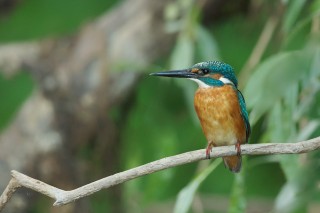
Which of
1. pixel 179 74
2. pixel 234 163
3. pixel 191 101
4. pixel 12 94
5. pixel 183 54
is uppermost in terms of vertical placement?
pixel 179 74

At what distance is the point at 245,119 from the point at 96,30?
6.27ft

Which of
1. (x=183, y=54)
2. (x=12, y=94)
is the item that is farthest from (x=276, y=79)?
(x=12, y=94)

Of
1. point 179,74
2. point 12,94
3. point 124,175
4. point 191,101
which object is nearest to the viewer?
point 124,175

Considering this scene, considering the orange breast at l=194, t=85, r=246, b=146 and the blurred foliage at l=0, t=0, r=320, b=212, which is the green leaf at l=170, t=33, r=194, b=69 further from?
the orange breast at l=194, t=85, r=246, b=146

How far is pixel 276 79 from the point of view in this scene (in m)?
2.64

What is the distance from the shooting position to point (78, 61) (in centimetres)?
442

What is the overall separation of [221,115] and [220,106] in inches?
1.1

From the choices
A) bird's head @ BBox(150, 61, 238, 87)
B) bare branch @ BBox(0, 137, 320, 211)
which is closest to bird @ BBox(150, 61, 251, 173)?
bird's head @ BBox(150, 61, 238, 87)

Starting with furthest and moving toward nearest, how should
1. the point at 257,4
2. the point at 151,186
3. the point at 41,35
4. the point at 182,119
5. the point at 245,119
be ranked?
the point at 41,35 < the point at 182,119 < the point at 257,4 < the point at 151,186 < the point at 245,119

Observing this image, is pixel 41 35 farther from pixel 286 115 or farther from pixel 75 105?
pixel 286 115

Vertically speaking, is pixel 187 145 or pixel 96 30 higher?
pixel 96 30

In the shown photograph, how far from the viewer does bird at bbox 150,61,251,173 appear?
2.64m

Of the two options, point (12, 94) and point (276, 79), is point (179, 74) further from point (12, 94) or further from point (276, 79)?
point (12, 94)

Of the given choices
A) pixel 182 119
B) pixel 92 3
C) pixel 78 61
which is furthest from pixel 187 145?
pixel 92 3
